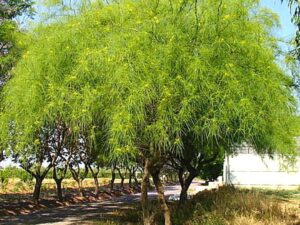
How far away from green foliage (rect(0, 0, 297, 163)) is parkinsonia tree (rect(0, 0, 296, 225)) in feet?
0.07

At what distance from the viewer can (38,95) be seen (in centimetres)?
1077

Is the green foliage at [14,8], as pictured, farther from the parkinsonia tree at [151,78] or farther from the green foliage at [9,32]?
the parkinsonia tree at [151,78]

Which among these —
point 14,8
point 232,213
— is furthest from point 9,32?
point 232,213

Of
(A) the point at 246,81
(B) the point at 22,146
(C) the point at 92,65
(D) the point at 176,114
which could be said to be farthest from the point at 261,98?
(B) the point at 22,146

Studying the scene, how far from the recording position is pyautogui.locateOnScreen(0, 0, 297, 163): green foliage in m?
9.80

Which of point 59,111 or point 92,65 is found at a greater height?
point 92,65

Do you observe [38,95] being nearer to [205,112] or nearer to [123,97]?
[123,97]

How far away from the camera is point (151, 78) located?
384 inches

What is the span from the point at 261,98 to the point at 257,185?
2621cm

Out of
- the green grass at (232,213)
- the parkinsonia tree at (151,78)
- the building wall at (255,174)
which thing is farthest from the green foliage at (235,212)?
the building wall at (255,174)

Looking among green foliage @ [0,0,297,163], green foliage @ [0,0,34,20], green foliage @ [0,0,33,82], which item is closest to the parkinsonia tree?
green foliage @ [0,0,297,163]

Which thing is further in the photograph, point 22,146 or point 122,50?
point 22,146

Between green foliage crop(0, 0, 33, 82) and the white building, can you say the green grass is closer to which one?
green foliage crop(0, 0, 33, 82)

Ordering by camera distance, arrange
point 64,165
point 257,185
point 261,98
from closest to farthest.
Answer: point 261,98 → point 64,165 → point 257,185
